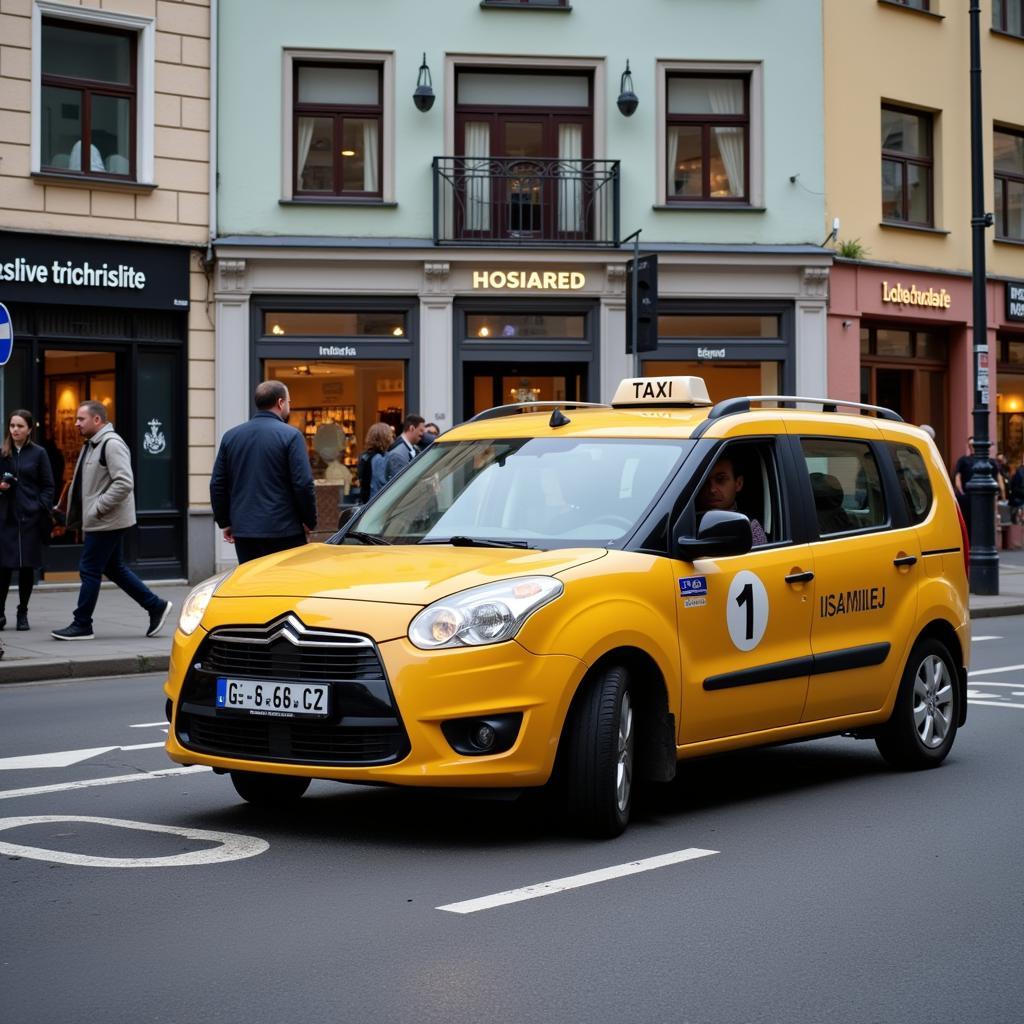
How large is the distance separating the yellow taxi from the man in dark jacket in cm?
314

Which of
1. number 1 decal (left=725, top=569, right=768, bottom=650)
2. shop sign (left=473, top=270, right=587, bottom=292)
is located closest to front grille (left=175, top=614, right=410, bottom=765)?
A: number 1 decal (left=725, top=569, right=768, bottom=650)

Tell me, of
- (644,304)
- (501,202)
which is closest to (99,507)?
(644,304)

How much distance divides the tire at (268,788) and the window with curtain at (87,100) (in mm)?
15535

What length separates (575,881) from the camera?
579 centimetres

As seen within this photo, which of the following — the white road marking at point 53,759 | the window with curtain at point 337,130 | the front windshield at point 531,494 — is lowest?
the white road marking at point 53,759

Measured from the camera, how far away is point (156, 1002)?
4.43 metres

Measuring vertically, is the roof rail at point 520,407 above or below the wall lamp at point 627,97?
below

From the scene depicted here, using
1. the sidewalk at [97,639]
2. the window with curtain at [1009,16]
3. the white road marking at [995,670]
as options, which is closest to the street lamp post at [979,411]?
the sidewalk at [97,639]

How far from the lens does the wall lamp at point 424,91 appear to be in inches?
905

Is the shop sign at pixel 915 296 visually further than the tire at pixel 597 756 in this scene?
Yes

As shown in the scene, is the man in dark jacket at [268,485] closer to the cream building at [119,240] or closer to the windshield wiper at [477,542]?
the windshield wiper at [477,542]

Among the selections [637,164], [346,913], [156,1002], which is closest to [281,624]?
[346,913]

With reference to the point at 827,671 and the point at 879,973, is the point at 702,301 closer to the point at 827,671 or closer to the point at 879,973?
the point at 827,671

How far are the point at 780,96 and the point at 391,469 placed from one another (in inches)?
463
